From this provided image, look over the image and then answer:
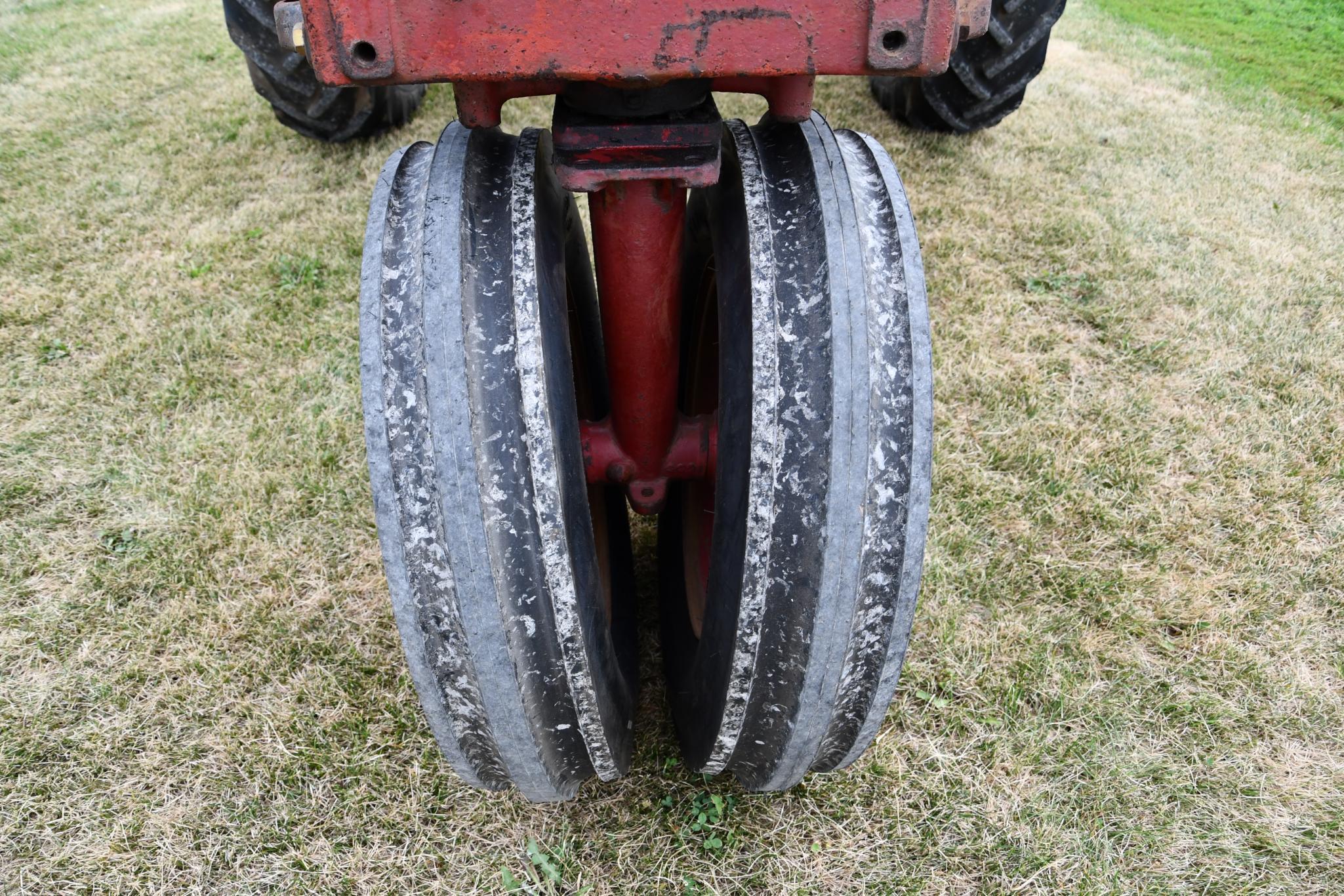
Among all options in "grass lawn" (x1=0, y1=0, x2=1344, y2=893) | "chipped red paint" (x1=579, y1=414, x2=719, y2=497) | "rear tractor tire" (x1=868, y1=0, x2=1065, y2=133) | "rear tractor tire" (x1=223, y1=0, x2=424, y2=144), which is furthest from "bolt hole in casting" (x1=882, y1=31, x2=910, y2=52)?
"rear tractor tire" (x1=223, y1=0, x2=424, y2=144)

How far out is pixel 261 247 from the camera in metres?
3.57

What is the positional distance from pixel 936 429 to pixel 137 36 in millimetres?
5828

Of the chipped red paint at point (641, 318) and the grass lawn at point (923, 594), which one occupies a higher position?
the chipped red paint at point (641, 318)

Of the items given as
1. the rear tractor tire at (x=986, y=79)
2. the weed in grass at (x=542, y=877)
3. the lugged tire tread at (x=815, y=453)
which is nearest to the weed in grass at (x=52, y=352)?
the weed in grass at (x=542, y=877)

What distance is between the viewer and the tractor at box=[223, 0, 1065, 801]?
110 centimetres

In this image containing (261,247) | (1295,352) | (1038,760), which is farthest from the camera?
(261,247)

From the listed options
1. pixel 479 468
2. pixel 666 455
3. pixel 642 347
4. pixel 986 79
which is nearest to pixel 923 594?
pixel 666 455

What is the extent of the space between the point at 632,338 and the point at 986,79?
2.90 metres

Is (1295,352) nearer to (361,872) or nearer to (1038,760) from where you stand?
(1038,760)

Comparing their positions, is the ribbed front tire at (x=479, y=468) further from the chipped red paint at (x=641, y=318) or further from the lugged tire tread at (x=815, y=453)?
the lugged tire tread at (x=815, y=453)

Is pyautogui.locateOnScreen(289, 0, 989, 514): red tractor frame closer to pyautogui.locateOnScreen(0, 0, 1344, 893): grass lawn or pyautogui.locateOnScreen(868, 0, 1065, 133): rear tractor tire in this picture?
pyautogui.locateOnScreen(0, 0, 1344, 893): grass lawn

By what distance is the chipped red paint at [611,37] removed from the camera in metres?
1.06

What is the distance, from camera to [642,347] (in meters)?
1.62

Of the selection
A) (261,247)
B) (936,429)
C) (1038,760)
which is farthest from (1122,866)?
(261,247)
